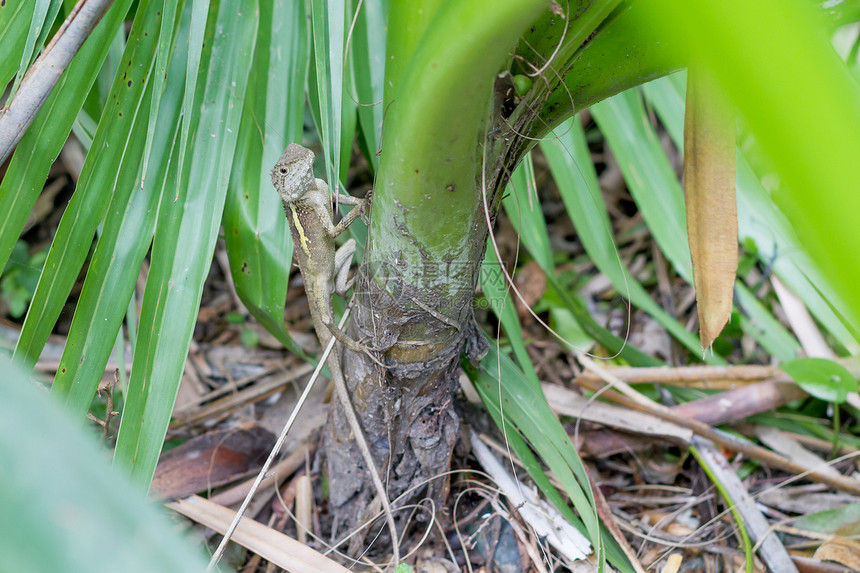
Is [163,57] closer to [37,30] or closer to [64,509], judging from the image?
[37,30]

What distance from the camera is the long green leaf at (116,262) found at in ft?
4.20

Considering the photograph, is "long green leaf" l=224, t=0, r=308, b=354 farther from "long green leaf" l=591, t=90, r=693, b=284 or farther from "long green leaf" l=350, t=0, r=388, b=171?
"long green leaf" l=591, t=90, r=693, b=284

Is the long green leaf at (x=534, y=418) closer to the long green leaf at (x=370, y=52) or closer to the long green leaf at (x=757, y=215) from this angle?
the long green leaf at (x=370, y=52)

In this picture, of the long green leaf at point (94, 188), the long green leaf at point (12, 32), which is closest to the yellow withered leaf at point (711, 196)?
the long green leaf at point (94, 188)

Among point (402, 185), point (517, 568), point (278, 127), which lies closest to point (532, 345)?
point (517, 568)

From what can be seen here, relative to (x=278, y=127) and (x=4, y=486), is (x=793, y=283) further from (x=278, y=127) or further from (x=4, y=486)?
(x=4, y=486)

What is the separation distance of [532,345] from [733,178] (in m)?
1.47

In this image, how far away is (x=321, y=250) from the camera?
1900 mm

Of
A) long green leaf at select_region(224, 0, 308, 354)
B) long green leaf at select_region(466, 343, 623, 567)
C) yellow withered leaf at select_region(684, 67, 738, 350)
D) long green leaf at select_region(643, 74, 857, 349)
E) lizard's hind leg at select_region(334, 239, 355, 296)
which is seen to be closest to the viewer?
yellow withered leaf at select_region(684, 67, 738, 350)

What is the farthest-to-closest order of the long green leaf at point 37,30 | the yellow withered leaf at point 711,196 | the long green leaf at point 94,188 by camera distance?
the long green leaf at point 94,188 < the long green leaf at point 37,30 < the yellow withered leaf at point 711,196

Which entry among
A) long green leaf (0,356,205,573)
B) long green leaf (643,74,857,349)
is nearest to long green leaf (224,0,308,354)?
long green leaf (0,356,205,573)

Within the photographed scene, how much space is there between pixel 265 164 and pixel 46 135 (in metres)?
0.50

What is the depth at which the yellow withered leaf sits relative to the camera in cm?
103

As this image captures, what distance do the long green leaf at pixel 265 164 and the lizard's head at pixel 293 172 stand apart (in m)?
0.04
